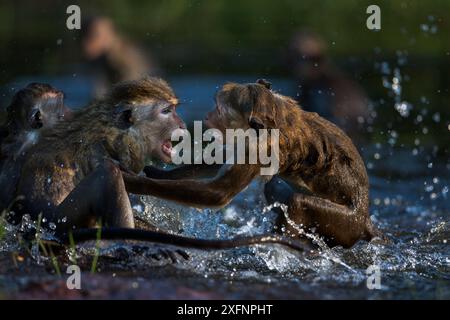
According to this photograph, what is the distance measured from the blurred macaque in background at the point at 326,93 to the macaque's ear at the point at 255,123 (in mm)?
6735

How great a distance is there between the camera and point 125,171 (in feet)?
23.0

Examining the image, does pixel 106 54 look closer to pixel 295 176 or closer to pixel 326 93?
pixel 326 93

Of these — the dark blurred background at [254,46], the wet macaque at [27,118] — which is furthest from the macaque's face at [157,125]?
the dark blurred background at [254,46]

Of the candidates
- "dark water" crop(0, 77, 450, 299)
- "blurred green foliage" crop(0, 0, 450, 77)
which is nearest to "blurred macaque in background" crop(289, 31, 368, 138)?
"blurred green foliage" crop(0, 0, 450, 77)

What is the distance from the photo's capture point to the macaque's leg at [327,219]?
23.9 ft

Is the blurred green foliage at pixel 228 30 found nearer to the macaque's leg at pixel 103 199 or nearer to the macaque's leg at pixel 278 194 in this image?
the macaque's leg at pixel 278 194

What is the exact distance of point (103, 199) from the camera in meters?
6.69

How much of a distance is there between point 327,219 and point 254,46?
12770mm

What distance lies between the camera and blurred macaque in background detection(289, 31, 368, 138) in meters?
14.0

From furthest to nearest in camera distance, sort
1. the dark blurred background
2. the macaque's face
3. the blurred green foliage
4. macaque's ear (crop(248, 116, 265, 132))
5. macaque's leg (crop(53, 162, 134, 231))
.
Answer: the blurred green foliage → the dark blurred background → the macaque's face → macaque's ear (crop(248, 116, 265, 132)) → macaque's leg (crop(53, 162, 134, 231))

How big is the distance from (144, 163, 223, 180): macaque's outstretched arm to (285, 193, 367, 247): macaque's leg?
0.63 m

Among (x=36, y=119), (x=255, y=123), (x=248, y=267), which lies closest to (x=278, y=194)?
(x=255, y=123)

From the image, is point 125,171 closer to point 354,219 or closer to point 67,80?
point 354,219

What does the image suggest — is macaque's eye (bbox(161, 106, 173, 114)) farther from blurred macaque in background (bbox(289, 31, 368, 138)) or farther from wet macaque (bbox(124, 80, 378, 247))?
blurred macaque in background (bbox(289, 31, 368, 138))
